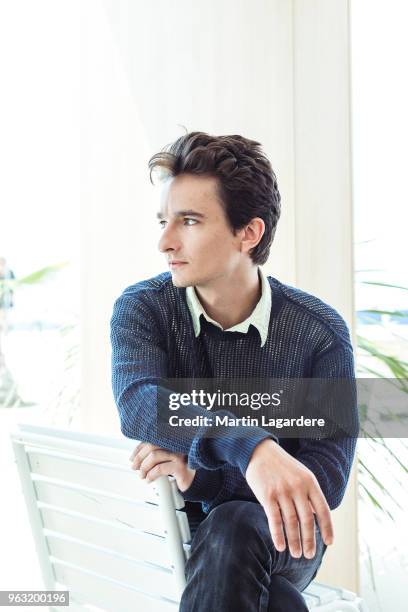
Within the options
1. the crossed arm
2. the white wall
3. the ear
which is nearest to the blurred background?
the white wall

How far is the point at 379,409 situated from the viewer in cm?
265

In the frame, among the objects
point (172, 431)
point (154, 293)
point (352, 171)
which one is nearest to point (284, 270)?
point (352, 171)

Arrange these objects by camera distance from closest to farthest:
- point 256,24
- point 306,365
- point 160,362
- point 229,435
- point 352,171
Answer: point 229,435
point 160,362
point 306,365
point 352,171
point 256,24

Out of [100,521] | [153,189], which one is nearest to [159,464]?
[100,521]

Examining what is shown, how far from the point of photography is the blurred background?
2549 millimetres

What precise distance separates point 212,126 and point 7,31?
2.80ft

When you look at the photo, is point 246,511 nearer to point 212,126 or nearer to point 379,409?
point 379,409

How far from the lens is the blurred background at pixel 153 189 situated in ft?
8.36

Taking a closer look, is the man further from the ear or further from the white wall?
the white wall

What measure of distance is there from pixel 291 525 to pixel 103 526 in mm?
430

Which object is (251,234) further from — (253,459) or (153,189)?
(153,189)

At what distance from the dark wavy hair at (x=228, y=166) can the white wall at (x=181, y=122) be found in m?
0.95

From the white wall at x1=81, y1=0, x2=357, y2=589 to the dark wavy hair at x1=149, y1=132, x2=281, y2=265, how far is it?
37.3 inches

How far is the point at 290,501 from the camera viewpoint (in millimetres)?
1194
